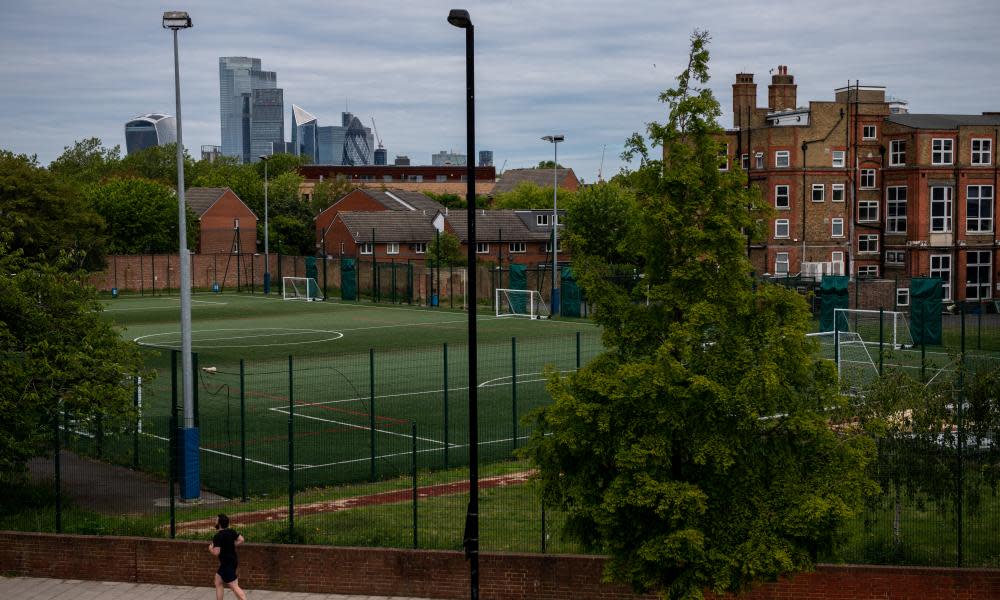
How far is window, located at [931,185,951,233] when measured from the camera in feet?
216

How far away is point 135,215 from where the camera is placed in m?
91.1

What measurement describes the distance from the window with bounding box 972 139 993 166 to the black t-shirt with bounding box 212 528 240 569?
5893cm

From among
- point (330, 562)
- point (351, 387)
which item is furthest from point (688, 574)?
point (351, 387)

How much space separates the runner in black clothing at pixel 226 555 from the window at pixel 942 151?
→ 5761 cm

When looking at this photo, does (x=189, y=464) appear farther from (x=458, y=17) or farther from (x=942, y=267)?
(x=942, y=267)

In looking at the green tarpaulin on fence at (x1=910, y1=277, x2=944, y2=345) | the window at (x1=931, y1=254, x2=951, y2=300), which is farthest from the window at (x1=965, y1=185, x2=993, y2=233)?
the green tarpaulin on fence at (x1=910, y1=277, x2=944, y2=345)

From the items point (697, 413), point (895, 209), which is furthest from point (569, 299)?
point (697, 413)

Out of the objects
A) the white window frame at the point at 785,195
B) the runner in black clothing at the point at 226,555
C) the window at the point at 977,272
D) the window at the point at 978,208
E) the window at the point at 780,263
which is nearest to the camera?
the runner in black clothing at the point at 226,555

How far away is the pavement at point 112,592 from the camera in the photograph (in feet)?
60.1

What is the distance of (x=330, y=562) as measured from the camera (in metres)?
18.4

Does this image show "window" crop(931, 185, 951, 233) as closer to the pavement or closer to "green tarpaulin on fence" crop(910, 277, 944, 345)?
"green tarpaulin on fence" crop(910, 277, 944, 345)

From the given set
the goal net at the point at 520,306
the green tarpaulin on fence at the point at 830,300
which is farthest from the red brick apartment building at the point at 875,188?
the green tarpaulin on fence at the point at 830,300

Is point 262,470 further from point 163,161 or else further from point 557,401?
point 163,161

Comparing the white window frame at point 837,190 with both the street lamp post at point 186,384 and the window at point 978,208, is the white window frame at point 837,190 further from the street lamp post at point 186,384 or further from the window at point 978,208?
the street lamp post at point 186,384
